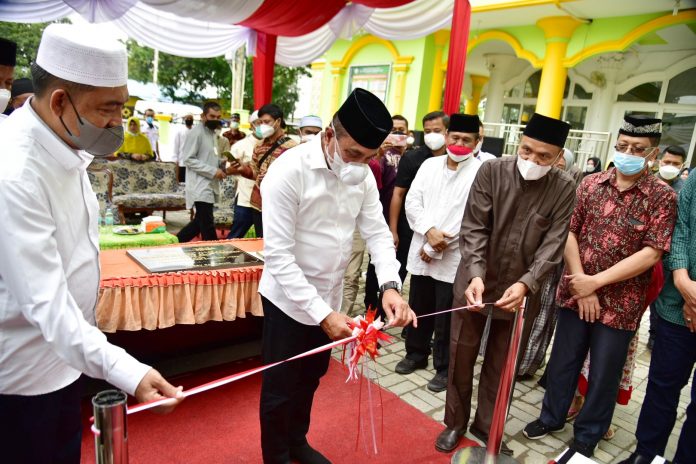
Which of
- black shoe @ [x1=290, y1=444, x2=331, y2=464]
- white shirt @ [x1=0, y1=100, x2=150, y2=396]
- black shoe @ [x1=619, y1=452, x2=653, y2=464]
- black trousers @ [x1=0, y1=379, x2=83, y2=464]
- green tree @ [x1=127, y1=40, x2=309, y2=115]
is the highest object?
green tree @ [x1=127, y1=40, x2=309, y2=115]

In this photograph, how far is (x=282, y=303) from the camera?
81.1 inches

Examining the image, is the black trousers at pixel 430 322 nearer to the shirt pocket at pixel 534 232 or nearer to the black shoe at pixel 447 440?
the black shoe at pixel 447 440

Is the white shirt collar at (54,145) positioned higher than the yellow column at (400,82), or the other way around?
the yellow column at (400,82)

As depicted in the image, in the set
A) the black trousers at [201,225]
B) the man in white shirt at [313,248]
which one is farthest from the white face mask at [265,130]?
the man in white shirt at [313,248]

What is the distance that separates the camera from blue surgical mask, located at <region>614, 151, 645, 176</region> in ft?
8.25

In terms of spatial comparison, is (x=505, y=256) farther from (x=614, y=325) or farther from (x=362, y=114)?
(x=362, y=114)

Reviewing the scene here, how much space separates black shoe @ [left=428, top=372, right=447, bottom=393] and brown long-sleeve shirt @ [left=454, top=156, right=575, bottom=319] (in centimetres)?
104

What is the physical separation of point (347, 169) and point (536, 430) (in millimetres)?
2293

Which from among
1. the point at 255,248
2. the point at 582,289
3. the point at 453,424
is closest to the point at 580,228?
the point at 582,289

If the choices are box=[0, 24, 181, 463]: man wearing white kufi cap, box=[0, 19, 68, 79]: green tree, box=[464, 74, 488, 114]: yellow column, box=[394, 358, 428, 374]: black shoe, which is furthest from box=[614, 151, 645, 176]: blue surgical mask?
box=[0, 19, 68, 79]: green tree

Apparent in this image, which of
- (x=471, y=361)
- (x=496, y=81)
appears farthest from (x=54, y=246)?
(x=496, y=81)

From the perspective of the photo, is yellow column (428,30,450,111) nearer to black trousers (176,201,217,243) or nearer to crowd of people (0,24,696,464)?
black trousers (176,201,217,243)

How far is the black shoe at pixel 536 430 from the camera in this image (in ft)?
9.78

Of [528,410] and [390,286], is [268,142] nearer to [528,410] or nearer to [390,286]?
[390,286]
